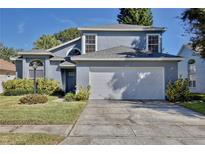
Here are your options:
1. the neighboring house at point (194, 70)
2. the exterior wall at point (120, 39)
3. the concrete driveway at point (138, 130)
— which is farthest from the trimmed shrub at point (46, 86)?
the neighboring house at point (194, 70)

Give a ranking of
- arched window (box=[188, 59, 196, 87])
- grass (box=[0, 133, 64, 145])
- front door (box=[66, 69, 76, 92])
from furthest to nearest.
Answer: arched window (box=[188, 59, 196, 87]), front door (box=[66, 69, 76, 92]), grass (box=[0, 133, 64, 145])

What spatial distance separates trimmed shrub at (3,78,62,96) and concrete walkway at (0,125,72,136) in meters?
12.9

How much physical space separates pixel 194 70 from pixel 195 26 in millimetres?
12562

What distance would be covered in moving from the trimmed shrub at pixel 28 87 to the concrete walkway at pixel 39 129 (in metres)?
12.9

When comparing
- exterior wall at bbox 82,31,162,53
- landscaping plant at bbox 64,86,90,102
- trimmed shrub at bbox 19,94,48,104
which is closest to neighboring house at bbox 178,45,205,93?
exterior wall at bbox 82,31,162,53

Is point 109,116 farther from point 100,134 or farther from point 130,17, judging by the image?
point 130,17

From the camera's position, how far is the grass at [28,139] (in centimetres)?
603

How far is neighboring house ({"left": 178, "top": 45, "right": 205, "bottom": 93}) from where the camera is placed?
86.0 feet

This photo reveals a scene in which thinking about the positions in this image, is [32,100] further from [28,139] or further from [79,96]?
[28,139]

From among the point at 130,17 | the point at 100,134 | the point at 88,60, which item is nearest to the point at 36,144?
the point at 100,134

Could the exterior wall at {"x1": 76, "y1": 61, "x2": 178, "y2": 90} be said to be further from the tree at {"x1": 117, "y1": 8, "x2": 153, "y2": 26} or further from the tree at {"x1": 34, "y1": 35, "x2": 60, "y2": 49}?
the tree at {"x1": 34, "y1": 35, "x2": 60, "y2": 49}

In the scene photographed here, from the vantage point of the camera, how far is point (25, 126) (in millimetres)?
8023

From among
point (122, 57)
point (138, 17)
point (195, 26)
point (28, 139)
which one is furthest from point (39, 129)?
point (138, 17)

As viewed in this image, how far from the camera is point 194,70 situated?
2717 centimetres
